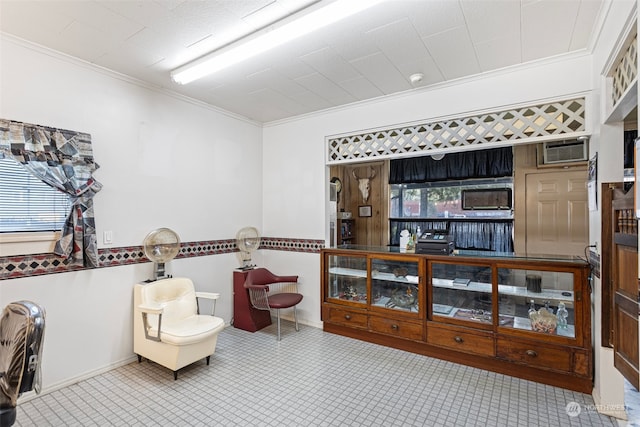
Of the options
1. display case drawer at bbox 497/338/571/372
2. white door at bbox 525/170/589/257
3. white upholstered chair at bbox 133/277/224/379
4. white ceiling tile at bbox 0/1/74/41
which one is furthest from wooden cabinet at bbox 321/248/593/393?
white ceiling tile at bbox 0/1/74/41

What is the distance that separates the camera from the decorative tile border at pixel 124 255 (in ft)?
8.05

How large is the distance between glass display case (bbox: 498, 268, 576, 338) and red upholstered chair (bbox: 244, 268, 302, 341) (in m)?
2.29

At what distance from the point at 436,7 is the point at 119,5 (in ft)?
7.16

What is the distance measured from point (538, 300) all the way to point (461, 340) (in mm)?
808

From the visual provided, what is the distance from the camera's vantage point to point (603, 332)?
2.28 meters

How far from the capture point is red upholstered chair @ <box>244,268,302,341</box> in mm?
3723

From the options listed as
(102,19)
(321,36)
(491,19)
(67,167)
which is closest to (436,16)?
(491,19)

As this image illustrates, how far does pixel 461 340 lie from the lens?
3.03 meters

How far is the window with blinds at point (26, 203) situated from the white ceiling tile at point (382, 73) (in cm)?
295

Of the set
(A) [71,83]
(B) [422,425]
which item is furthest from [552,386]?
(A) [71,83]

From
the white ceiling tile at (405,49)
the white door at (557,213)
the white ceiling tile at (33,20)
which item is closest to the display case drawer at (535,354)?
the white door at (557,213)

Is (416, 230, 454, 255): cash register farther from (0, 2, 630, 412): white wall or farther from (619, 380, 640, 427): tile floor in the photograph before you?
(619, 380, 640, 427): tile floor

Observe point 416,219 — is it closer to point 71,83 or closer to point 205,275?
point 205,275

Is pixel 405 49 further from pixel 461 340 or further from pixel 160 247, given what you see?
pixel 160 247
